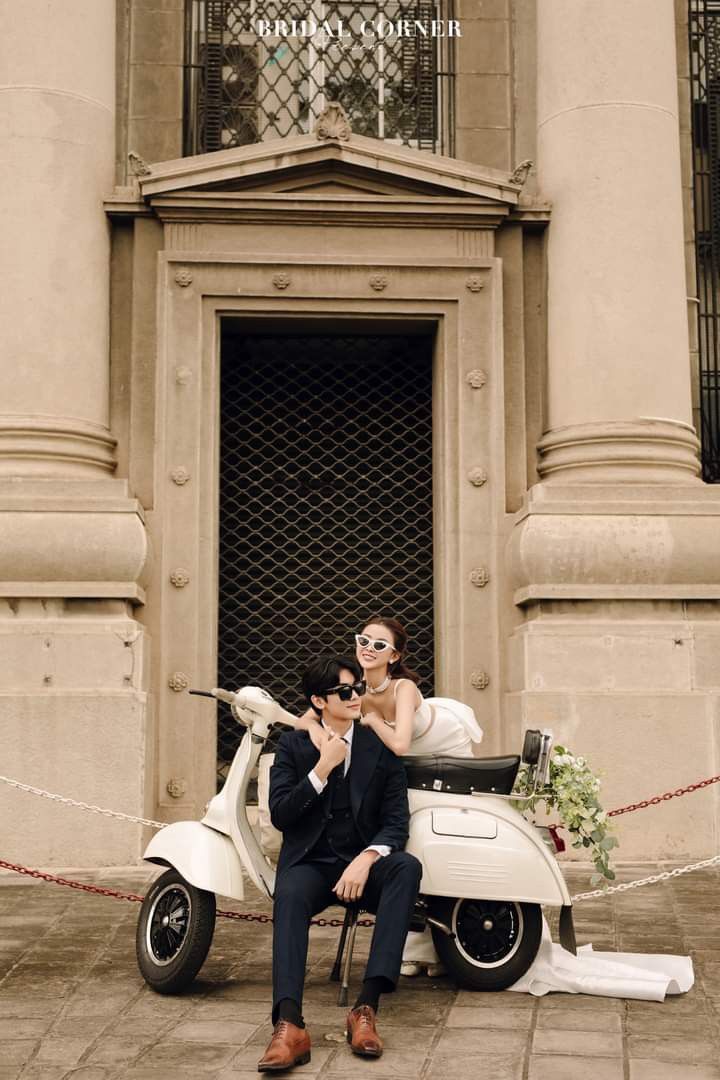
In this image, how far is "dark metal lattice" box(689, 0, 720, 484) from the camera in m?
11.9

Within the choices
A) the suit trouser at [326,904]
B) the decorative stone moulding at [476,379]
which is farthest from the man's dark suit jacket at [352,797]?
the decorative stone moulding at [476,379]

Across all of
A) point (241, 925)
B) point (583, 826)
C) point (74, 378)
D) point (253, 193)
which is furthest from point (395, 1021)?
point (253, 193)

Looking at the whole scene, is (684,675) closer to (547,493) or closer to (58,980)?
(547,493)

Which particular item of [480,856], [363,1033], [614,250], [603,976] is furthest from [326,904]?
[614,250]

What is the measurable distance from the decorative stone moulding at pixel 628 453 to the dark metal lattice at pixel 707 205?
1298mm

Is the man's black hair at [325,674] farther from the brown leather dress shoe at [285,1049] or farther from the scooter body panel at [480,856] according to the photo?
the brown leather dress shoe at [285,1049]

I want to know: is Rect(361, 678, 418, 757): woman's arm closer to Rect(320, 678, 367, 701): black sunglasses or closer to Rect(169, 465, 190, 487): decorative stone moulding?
Rect(320, 678, 367, 701): black sunglasses

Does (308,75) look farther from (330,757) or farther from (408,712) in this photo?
(330,757)

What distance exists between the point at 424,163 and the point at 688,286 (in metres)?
2.58

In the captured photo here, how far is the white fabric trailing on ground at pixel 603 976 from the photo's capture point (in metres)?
5.88

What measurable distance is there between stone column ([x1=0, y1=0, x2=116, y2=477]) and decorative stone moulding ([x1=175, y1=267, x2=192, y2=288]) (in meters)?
0.55

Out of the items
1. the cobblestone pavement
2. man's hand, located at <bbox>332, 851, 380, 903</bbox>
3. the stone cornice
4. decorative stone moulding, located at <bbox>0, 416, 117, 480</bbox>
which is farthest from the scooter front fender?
the stone cornice

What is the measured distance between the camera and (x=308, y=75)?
1202cm

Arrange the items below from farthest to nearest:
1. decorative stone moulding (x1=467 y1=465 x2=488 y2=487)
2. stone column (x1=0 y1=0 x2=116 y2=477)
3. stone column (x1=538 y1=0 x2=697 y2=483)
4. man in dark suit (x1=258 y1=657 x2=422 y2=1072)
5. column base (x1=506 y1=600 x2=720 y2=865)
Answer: decorative stone moulding (x1=467 y1=465 x2=488 y2=487)
stone column (x1=538 y1=0 x2=697 y2=483)
stone column (x1=0 y1=0 x2=116 y2=477)
column base (x1=506 y1=600 x2=720 y2=865)
man in dark suit (x1=258 y1=657 x2=422 y2=1072)
